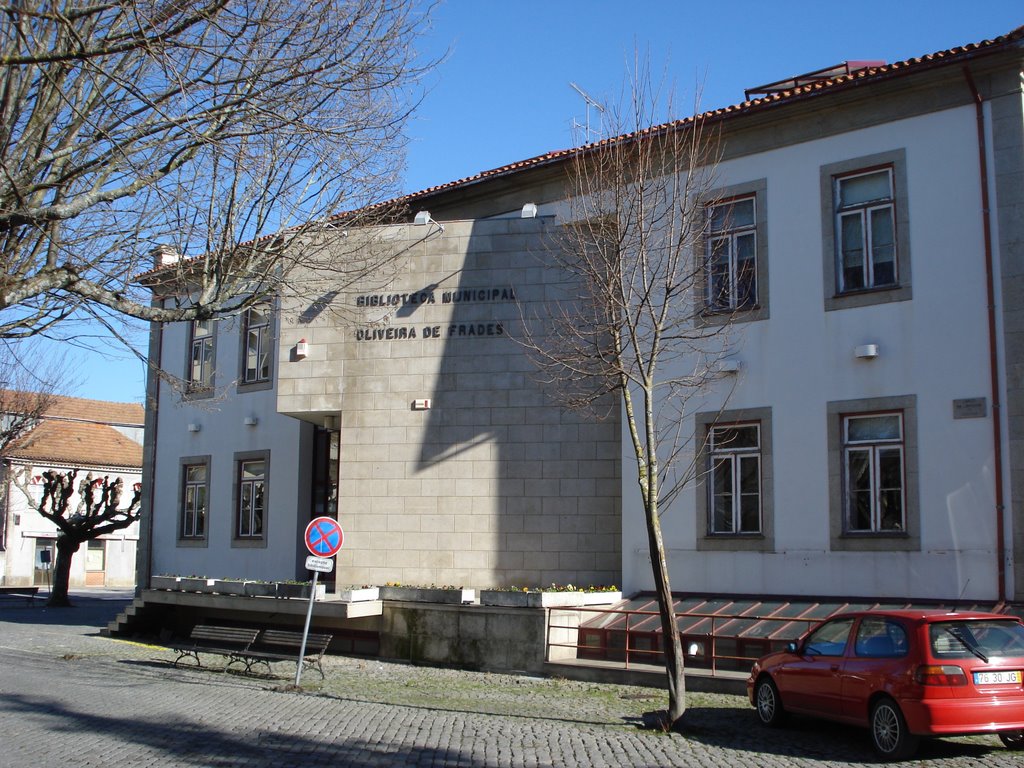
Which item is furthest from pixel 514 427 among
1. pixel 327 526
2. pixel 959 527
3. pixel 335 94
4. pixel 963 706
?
pixel 963 706

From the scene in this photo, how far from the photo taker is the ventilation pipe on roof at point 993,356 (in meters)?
14.7

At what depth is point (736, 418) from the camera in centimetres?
1747

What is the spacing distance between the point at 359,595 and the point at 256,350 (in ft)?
31.8

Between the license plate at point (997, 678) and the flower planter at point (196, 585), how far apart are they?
595 inches

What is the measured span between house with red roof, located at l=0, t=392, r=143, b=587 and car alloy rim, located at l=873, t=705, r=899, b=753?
38.4m

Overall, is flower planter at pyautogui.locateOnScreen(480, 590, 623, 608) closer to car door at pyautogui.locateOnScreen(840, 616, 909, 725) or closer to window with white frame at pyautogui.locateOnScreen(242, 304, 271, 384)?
car door at pyautogui.locateOnScreen(840, 616, 909, 725)

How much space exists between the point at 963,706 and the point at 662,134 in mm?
10643

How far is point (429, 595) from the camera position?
18266mm

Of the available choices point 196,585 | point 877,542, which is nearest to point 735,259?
point 877,542

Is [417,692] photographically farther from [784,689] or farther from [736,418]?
[736,418]

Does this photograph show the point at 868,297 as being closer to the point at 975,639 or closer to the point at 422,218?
the point at 975,639

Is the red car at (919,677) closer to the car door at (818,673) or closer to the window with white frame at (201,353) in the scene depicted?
the car door at (818,673)

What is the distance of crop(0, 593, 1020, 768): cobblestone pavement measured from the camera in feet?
33.1

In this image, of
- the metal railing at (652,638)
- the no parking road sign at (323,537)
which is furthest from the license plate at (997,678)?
the no parking road sign at (323,537)
